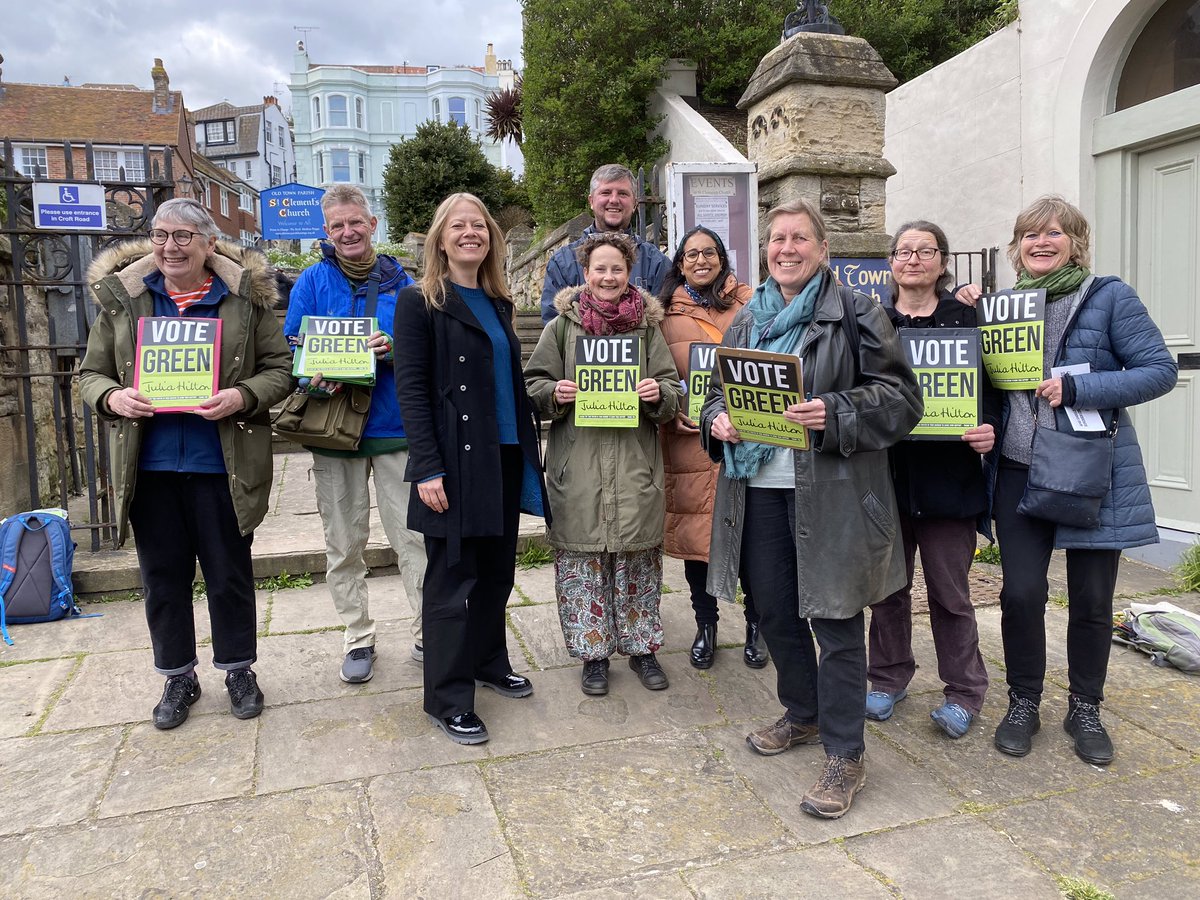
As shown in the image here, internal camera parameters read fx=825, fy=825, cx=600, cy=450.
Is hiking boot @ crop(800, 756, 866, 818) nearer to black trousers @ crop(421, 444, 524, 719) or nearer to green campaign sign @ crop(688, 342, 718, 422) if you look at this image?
black trousers @ crop(421, 444, 524, 719)

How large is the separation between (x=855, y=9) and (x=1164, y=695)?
45.7ft

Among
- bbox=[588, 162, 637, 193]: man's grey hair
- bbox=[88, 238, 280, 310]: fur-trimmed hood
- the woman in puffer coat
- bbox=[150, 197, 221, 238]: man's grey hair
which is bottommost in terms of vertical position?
the woman in puffer coat

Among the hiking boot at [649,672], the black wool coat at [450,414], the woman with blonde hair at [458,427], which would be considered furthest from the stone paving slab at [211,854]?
the hiking boot at [649,672]

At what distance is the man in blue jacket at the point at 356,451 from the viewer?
3.77 m

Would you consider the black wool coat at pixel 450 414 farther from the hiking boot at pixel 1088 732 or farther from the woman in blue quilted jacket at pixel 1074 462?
the hiking boot at pixel 1088 732

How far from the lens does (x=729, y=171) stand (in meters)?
5.84

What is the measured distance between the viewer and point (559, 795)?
2.97 metres

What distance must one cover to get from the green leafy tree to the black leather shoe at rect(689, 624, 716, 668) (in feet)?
66.2

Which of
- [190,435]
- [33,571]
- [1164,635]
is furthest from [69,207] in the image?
[1164,635]

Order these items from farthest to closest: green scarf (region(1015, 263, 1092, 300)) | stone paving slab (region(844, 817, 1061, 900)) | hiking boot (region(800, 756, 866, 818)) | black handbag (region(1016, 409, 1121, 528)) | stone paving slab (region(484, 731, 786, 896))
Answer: green scarf (region(1015, 263, 1092, 300)) < black handbag (region(1016, 409, 1121, 528)) < hiking boot (region(800, 756, 866, 818)) < stone paving slab (region(484, 731, 786, 896)) < stone paving slab (region(844, 817, 1061, 900))

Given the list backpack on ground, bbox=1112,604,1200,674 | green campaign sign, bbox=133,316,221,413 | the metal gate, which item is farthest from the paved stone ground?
the metal gate

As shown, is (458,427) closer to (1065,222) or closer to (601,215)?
(601,215)

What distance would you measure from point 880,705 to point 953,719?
11.4 inches

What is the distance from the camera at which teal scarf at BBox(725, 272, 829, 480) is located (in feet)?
9.36
